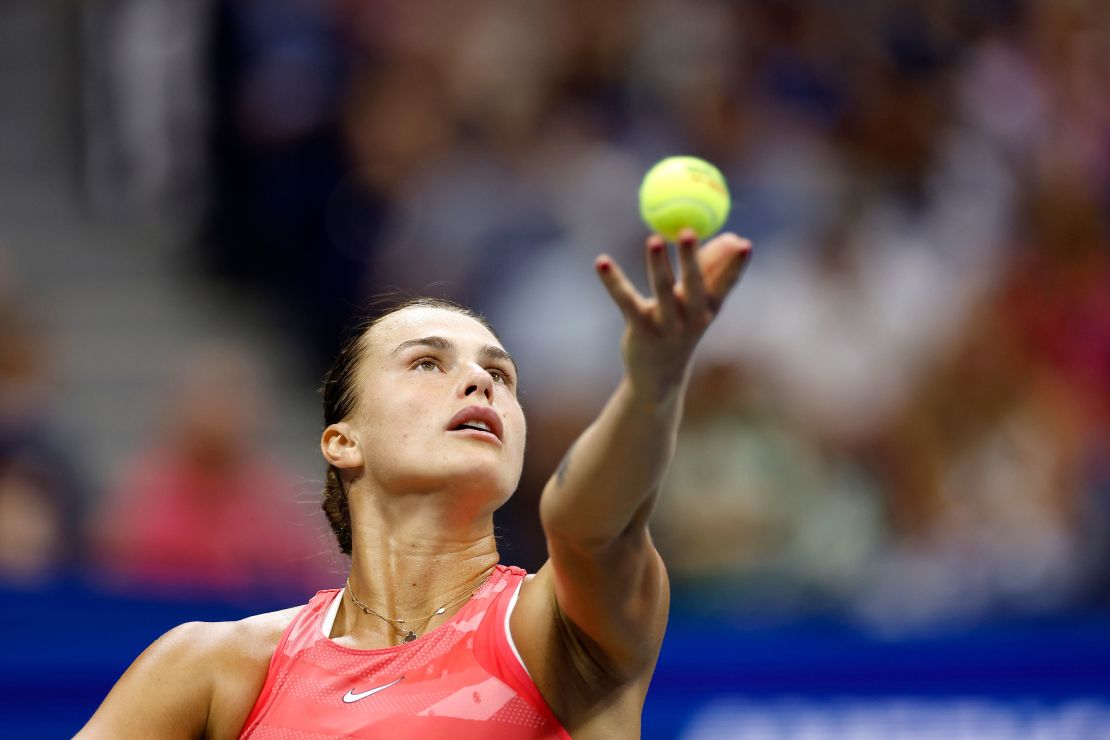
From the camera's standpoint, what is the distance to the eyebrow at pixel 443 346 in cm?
328

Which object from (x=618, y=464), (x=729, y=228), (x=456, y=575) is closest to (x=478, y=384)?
(x=456, y=575)

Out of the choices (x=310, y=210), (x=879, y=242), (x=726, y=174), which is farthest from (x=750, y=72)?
(x=310, y=210)

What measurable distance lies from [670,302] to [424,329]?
1.10m

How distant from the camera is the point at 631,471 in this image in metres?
2.42

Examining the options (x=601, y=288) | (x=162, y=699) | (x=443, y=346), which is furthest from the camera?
(x=601, y=288)

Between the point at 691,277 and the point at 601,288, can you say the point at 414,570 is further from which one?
the point at 601,288

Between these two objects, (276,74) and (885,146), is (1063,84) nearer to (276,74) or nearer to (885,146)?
(885,146)

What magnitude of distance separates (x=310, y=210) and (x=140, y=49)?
4.67ft

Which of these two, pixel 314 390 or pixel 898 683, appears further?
pixel 314 390

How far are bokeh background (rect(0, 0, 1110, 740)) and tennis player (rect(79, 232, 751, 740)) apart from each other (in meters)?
1.78

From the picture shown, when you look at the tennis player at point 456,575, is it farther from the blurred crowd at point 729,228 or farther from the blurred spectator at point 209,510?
the blurred crowd at point 729,228

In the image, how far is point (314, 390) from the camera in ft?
24.0

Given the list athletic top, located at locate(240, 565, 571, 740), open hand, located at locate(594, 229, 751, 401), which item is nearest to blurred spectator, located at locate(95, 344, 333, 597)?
athletic top, located at locate(240, 565, 571, 740)

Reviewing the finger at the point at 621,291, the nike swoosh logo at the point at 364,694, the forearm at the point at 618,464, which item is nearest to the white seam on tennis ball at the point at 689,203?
the finger at the point at 621,291
